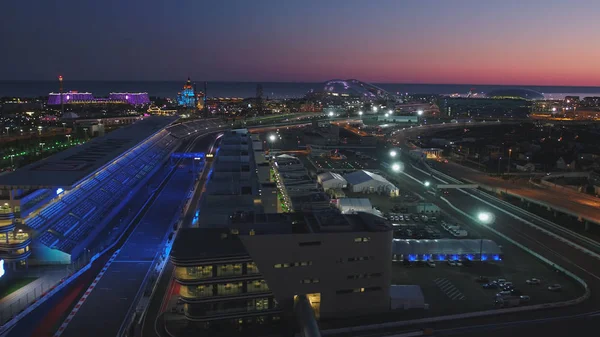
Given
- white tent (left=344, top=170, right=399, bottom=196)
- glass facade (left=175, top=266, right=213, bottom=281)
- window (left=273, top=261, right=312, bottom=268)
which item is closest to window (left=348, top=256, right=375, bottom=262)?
window (left=273, top=261, right=312, bottom=268)

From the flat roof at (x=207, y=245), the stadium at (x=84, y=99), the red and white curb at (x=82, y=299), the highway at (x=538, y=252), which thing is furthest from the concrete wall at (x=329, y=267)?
the stadium at (x=84, y=99)

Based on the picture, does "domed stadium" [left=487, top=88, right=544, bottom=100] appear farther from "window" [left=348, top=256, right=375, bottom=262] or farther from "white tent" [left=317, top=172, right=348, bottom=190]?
"window" [left=348, top=256, right=375, bottom=262]

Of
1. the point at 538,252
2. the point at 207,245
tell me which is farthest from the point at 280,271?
the point at 538,252

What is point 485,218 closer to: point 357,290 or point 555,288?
point 555,288

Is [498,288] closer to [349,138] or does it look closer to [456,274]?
[456,274]

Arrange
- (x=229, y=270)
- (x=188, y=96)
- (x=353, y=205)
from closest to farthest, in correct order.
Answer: (x=229, y=270) < (x=353, y=205) < (x=188, y=96)

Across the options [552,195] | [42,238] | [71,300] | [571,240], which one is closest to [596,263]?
[571,240]
